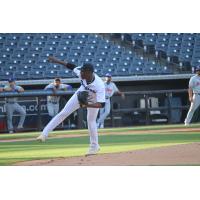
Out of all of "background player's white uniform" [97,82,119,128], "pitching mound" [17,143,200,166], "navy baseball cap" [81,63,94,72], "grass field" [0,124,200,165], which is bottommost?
"pitching mound" [17,143,200,166]

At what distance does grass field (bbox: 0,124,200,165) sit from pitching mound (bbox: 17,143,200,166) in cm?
34

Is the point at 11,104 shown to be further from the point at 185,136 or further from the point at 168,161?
the point at 168,161

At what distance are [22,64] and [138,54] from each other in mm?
1689

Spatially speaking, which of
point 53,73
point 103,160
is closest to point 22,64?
point 53,73

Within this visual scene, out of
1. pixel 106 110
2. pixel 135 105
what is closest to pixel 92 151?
pixel 135 105

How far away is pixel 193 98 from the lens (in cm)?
948

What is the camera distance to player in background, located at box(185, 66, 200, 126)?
896 centimetres

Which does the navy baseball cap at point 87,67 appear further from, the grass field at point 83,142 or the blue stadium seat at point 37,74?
the blue stadium seat at point 37,74

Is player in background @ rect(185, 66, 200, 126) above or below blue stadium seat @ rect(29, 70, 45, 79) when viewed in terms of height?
below

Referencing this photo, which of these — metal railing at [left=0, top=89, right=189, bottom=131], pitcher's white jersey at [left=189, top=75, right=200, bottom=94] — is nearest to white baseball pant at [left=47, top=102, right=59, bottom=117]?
metal railing at [left=0, top=89, right=189, bottom=131]

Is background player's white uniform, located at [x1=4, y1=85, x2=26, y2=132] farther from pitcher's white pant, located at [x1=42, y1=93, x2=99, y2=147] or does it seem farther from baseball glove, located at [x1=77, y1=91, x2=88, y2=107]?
baseball glove, located at [x1=77, y1=91, x2=88, y2=107]

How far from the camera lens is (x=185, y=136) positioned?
8664mm

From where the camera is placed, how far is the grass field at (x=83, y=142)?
7.27m

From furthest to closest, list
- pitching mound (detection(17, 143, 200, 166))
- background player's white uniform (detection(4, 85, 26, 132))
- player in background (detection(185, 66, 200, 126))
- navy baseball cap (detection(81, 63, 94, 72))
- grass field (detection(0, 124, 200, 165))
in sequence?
background player's white uniform (detection(4, 85, 26, 132))
player in background (detection(185, 66, 200, 126))
grass field (detection(0, 124, 200, 165))
navy baseball cap (detection(81, 63, 94, 72))
pitching mound (detection(17, 143, 200, 166))
